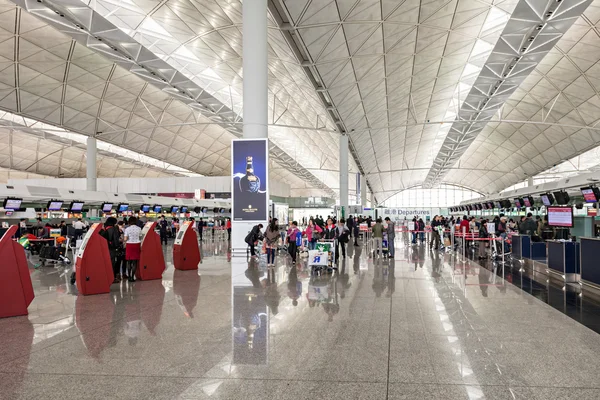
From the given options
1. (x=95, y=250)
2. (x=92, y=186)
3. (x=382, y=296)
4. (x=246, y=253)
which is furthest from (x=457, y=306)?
(x=92, y=186)

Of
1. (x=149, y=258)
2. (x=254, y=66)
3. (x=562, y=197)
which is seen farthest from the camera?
(x=562, y=197)

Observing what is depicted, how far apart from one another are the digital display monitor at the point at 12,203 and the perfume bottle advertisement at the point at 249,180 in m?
12.5

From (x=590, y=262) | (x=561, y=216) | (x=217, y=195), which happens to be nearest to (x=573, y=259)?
(x=590, y=262)

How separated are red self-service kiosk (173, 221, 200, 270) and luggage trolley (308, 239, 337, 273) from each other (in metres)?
3.68

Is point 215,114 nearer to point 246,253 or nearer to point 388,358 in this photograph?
point 246,253

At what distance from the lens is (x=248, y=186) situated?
15.2 m

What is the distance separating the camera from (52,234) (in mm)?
19391

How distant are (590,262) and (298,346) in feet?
27.0

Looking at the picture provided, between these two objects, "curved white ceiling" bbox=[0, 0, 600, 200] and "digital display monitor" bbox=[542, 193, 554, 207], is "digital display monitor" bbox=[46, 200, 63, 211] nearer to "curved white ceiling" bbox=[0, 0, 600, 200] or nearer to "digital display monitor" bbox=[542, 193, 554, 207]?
"curved white ceiling" bbox=[0, 0, 600, 200]

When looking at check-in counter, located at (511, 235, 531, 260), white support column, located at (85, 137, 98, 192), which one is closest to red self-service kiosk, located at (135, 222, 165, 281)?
check-in counter, located at (511, 235, 531, 260)

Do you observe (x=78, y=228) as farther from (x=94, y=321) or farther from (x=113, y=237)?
(x=94, y=321)

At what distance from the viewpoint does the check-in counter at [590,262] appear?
9.95 m

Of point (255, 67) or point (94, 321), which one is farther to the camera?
point (255, 67)

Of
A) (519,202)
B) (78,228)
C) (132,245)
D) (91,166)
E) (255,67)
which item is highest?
(255,67)
